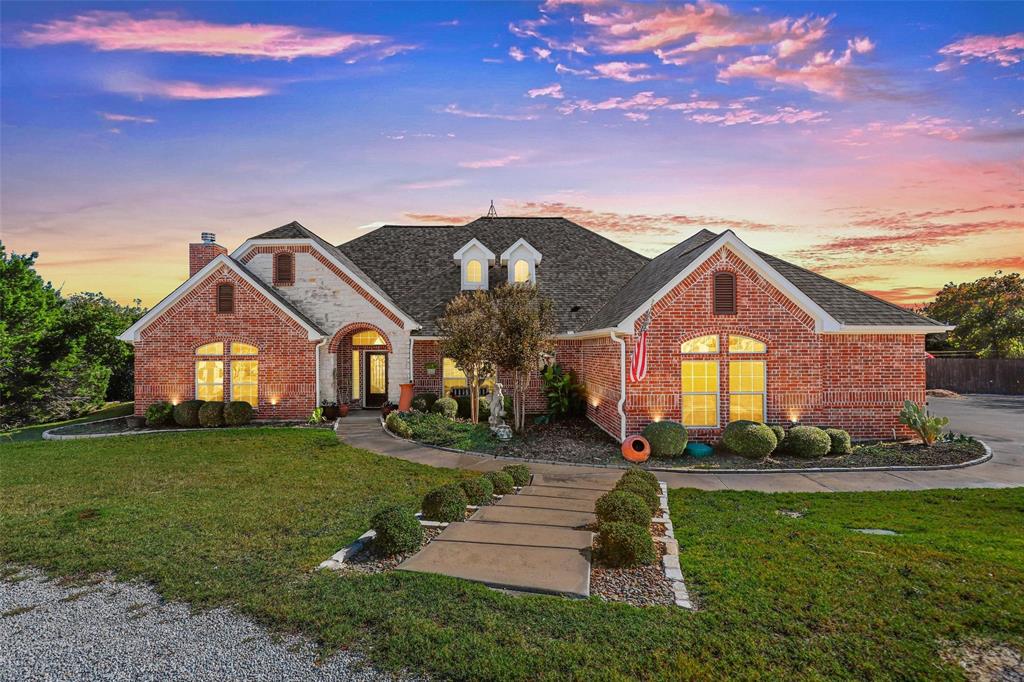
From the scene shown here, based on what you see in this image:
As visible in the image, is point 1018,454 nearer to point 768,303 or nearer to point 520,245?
point 768,303

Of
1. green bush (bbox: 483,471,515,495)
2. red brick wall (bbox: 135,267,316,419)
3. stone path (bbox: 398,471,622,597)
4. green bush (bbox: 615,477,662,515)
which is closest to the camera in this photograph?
stone path (bbox: 398,471,622,597)

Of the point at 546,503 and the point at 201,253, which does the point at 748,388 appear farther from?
the point at 201,253

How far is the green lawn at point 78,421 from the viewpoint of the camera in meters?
17.0

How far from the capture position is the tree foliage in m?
37.5

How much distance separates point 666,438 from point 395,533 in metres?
8.56

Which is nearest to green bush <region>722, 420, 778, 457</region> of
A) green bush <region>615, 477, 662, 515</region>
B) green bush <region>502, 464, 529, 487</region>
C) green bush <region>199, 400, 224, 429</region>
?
green bush <region>615, 477, 662, 515</region>

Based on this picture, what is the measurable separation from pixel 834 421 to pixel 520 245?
43.3ft

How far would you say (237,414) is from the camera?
17859mm

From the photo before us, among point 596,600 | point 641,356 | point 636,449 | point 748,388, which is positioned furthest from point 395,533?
point 748,388

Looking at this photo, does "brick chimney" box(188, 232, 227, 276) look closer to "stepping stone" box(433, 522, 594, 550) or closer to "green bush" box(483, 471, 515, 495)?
"green bush" box(483, 471, 515, 495)

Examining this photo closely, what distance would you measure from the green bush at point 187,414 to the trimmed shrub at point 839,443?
1980 cm

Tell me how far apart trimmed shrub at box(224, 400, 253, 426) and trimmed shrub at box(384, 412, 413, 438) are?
5.50 meters

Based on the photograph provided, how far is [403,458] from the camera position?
13.0 meters

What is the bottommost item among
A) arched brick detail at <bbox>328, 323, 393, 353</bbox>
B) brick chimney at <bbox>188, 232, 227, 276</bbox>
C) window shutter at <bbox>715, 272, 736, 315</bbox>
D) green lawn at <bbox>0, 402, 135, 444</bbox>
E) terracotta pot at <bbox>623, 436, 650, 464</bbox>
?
green lawn at <bbox>0, 402, 135, 444</bbox>
